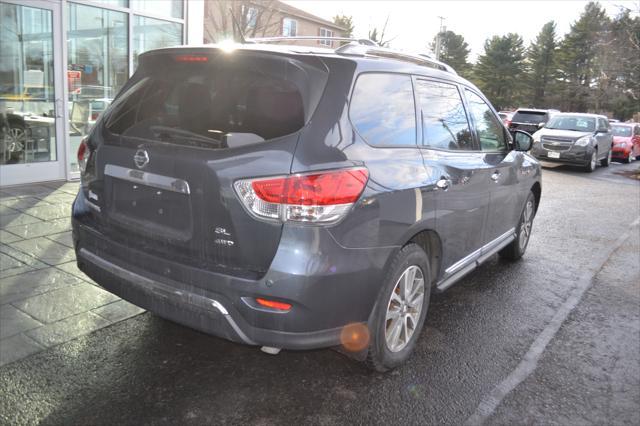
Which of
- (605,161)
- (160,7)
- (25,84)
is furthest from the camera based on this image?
(605,161)

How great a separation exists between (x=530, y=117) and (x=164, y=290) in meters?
22.2

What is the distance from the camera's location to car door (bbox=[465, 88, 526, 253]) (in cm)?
450

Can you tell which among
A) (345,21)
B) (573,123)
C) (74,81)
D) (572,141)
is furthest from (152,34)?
(345,21)

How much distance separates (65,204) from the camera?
7.09m

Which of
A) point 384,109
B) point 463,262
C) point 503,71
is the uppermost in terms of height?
point 503,71

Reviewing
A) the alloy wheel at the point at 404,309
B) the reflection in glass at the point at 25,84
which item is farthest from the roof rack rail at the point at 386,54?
the reflection in glass at the point at 25,84

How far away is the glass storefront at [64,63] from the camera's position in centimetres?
804

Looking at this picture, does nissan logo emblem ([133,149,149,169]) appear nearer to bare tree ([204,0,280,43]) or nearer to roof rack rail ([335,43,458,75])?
roof rack rail ([335,43,458,75])

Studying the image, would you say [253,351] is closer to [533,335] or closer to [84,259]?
[84,259]

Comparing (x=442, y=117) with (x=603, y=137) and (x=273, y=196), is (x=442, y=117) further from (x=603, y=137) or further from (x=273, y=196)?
(x=603, y=137)

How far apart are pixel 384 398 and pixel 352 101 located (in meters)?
1.67

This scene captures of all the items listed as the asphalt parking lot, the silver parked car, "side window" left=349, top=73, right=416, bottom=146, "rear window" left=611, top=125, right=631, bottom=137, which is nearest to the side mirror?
the asphalt parking lot

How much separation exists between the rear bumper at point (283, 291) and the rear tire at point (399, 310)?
117 millimetres

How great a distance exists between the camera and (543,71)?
67.7 meters
